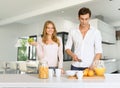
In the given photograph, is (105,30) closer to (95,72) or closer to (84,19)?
(84,19)

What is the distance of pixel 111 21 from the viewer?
7.52 m

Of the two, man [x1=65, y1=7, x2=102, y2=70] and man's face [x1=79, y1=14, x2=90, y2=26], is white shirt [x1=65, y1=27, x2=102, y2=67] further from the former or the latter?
man's face [x1=79, y1=14, x2=90, y2=26]

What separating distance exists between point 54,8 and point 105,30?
207 centimetres

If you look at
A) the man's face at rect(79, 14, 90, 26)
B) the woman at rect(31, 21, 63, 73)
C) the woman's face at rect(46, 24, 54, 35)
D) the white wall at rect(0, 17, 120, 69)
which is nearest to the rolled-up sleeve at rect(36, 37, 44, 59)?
the woman at rect(31, 21, 63, 73)

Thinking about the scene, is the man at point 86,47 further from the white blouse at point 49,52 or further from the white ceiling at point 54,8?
the white ceiling at point 54,8

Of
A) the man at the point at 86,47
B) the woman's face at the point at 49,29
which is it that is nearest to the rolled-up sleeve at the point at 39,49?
the woman's face at the point at 49,29

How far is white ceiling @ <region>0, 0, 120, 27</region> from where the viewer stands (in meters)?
5.22

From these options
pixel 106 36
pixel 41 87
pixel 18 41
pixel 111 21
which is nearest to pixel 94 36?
pixel 41 87

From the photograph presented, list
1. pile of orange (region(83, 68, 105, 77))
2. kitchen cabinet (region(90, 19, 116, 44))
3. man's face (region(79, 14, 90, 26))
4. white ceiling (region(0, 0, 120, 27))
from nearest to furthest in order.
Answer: pile of orange (region(83, 68, 105, 77)), man's face (region(79, 14, 90, 26)), white ceiling (region(0, 0, 120, 27)), kitchen cabinet (region(90, 19, 116, 44))

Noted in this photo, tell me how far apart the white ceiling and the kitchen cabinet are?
340 millimetres

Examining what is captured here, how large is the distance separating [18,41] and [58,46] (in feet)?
22.5

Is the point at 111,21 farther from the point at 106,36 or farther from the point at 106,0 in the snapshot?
the point at 106,0

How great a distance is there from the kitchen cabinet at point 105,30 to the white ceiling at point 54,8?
1.12 feet

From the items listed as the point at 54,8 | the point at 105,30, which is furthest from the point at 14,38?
the point at 105,30
